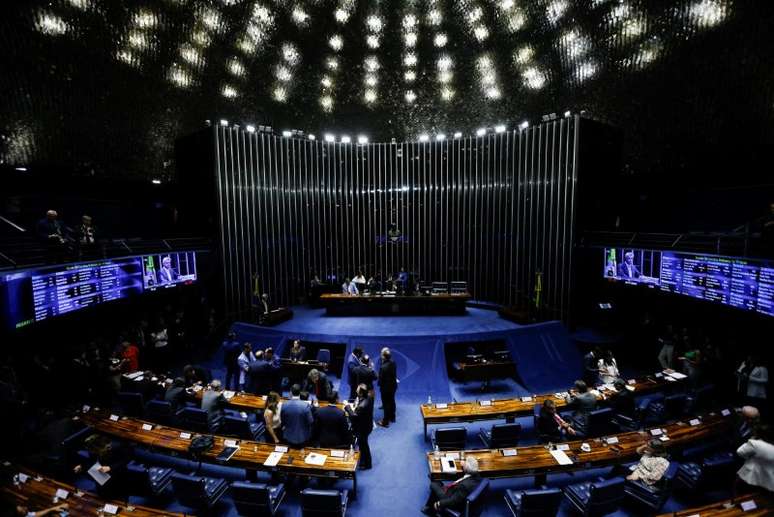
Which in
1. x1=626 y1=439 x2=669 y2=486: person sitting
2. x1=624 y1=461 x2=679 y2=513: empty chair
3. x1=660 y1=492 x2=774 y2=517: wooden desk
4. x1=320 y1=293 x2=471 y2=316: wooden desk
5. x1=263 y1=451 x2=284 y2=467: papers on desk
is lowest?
x1=624 y1=461 x2=679 y2=513: empty chair

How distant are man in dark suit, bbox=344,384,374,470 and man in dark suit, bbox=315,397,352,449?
202 mm

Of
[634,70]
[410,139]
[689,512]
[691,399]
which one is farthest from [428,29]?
[689,512]

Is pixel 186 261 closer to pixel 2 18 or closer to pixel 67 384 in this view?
pixel 67 384

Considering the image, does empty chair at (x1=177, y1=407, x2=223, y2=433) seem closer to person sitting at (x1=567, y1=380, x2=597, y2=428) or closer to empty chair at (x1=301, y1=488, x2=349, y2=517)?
empty chair at (x1=301, y1=488, x2=349, y2=517)

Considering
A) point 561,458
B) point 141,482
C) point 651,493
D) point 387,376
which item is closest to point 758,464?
point 651,493

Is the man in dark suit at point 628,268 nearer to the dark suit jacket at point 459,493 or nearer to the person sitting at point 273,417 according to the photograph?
the dark suit jacket at point 459,493

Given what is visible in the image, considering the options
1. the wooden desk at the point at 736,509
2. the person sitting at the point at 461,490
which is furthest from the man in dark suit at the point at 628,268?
the person sitting at the point at 461,490

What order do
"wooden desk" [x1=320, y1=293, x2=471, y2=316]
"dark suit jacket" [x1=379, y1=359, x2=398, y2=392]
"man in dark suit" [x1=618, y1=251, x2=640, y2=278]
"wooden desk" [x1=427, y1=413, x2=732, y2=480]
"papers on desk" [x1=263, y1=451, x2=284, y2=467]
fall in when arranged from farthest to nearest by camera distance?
"wooden desk" [x1=320, y1=293, x2=471, y2=316] < "man in dark suit" [x1=618, y1=251, x2=640, y2=278] < "dark suit jacket" [x1=379, y1=359, x2=398, y2=392] < "papers on desk" [x1=263, y1=451, x2=284, y2=467] < "wooden desk" [x1=427, y1=413, x2=732, y2=480]

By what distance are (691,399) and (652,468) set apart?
2.94m

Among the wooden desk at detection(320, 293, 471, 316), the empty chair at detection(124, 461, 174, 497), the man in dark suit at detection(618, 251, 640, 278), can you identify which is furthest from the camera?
the wooden desk at detection(320, 293, 471, 316)

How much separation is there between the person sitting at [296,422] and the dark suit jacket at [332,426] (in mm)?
183

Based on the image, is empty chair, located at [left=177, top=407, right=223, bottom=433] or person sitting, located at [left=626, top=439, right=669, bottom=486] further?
empty chair, located at [left=177, top=407, right=223, bottom=433]

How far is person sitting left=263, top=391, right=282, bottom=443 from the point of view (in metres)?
5.42

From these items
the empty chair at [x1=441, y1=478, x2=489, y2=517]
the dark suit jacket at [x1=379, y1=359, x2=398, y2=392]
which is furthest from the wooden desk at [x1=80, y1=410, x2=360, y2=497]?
the dark suit jacket at [x1=379, y1=359, x2=398, y2=392]
